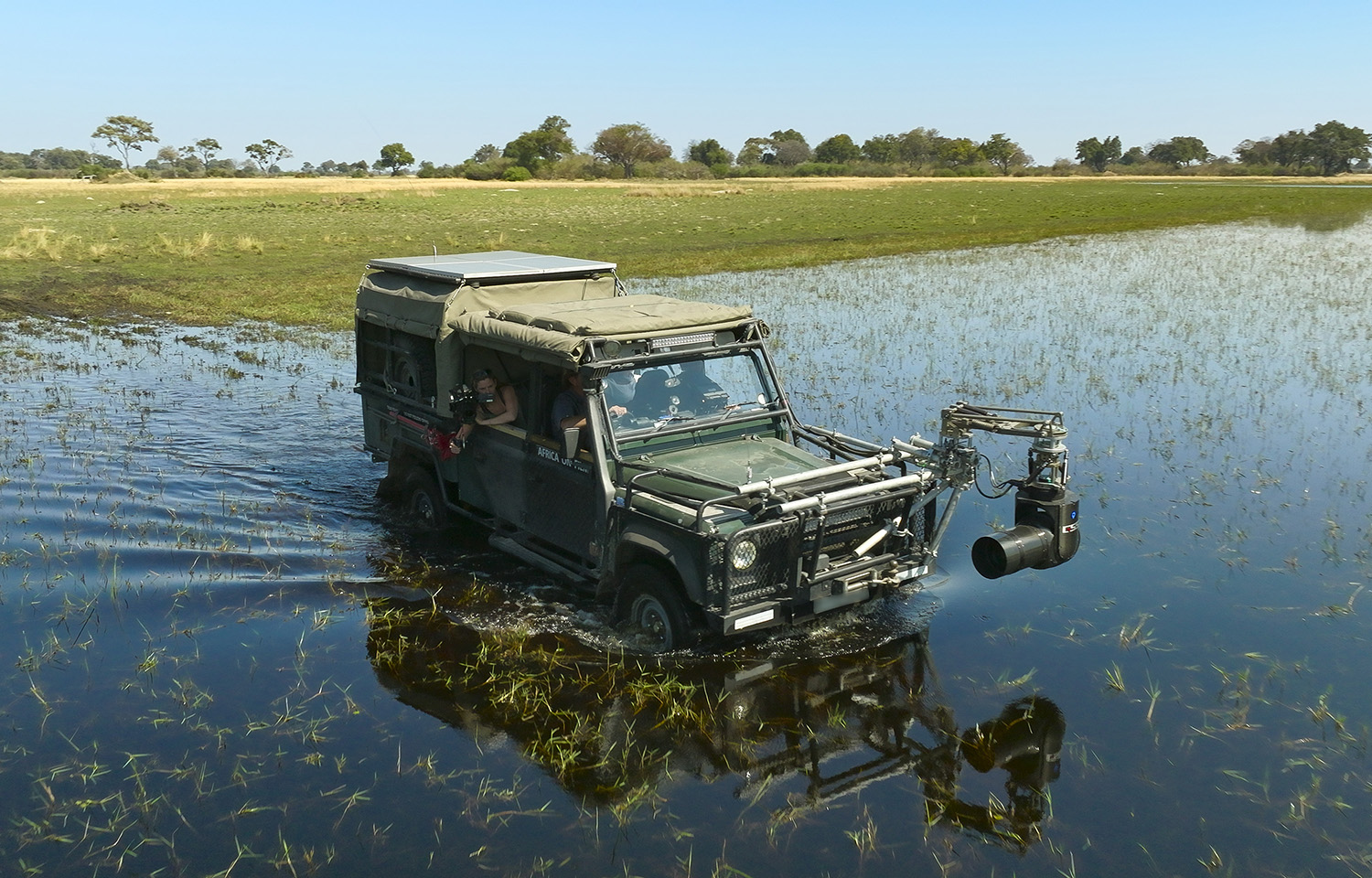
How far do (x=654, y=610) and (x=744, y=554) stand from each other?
98cm

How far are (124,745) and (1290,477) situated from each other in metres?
11.6

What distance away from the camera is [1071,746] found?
274 inches

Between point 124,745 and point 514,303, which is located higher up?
point 514,303

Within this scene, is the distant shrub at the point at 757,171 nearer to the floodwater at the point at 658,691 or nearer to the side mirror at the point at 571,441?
the floodwater at the point at 658,691

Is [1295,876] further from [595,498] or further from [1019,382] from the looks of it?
[1019,382]

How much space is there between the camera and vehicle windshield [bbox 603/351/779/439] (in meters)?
8.65

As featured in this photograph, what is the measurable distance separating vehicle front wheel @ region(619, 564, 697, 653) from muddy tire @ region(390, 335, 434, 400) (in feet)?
11.3

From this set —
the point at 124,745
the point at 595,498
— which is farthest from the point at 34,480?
the point at 595,498

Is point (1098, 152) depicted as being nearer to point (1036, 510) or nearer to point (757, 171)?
point (757, 171)

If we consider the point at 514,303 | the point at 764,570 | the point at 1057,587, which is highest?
the point at 514,303

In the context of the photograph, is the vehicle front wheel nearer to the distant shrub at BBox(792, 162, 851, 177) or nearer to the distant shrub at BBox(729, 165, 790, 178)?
the distant shrub at BBox(792, 162, 851, 177)

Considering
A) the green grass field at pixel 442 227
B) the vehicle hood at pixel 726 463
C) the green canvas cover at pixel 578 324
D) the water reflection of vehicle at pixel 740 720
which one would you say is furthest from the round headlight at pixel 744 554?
the green grass field at pixel 442 227

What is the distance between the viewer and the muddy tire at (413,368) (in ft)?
34.5

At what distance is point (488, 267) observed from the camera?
35.3 feet
